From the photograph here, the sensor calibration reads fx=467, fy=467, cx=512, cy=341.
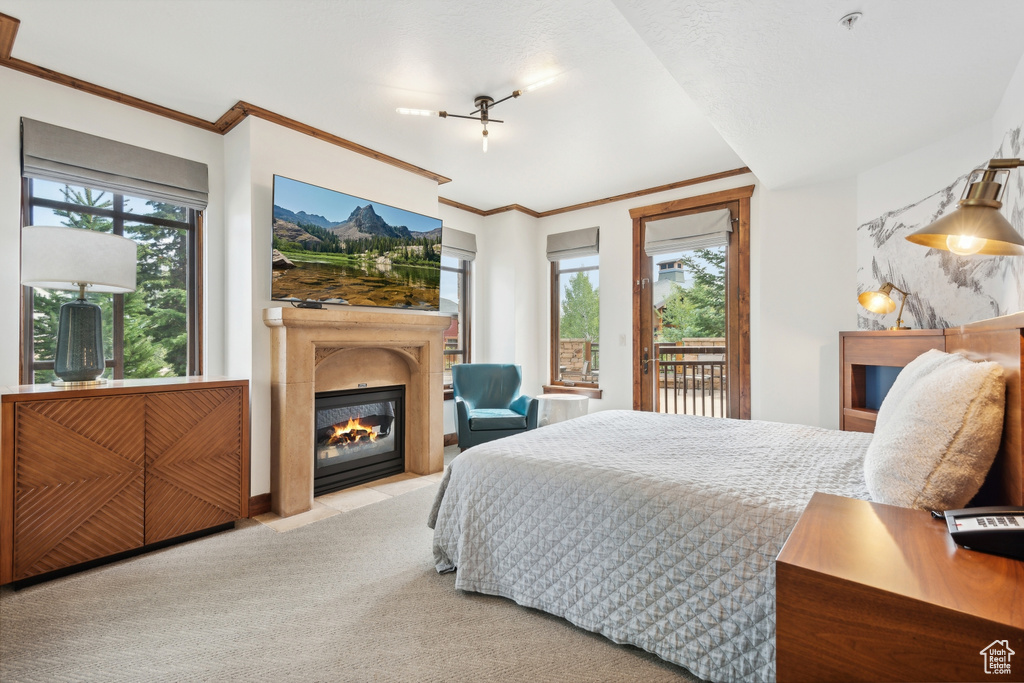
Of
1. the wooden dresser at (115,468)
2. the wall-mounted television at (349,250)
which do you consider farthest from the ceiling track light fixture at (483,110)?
the wooden dresser at (115,468)

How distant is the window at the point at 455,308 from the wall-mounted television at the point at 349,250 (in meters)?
0.94

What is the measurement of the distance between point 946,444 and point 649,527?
0.82 meters

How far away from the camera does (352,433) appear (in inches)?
144

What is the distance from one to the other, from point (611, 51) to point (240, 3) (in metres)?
1.76

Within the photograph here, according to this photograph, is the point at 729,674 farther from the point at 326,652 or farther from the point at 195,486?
the point at 195,486

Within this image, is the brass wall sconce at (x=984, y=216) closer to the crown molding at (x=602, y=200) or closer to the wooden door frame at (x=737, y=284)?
the wooden door frame at (x=737, y=284)

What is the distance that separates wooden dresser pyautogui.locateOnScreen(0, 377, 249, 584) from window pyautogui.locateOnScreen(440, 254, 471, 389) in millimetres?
2475

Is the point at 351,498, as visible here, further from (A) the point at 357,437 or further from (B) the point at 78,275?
(B) the point at 78,275

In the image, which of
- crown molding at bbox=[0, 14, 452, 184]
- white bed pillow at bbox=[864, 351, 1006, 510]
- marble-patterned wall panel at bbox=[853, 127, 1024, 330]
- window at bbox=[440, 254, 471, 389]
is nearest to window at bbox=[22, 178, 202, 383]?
crown molding at bbox=[0, 14, 452, 184]

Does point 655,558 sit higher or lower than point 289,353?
lower

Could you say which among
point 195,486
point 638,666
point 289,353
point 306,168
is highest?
point 306,168

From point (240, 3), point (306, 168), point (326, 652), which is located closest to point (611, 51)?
point (240, 3)

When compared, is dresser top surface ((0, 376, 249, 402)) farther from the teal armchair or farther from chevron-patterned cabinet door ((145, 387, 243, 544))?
the teal armchair

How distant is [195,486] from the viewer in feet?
8.59
